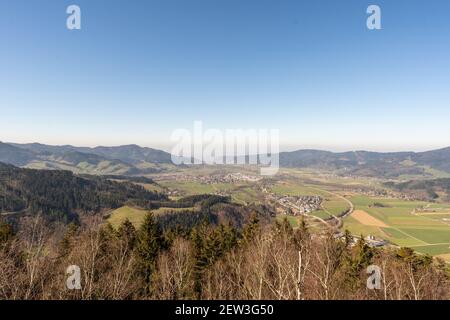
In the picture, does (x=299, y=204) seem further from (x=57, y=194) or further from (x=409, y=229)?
(x=57, y=194)

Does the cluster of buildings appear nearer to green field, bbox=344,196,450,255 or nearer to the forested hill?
green field, bbox=344,196,450,255

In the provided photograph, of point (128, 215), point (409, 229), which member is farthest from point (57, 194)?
point (409, 229)

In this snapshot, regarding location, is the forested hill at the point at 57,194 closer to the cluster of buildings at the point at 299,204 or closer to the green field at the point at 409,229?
the cluster of buildings at the point at 299,204

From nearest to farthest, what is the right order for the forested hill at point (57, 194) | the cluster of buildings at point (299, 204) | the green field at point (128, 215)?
1. the green field at point (128, 215)
2. the cluster of buildings at point (299, 204)
3. the forested hill at point (57, 194)

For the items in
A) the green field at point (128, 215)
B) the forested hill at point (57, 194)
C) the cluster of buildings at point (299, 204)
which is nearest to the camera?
the green field at point (128, 215)

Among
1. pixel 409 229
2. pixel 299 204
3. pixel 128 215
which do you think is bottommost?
pixel 409 229

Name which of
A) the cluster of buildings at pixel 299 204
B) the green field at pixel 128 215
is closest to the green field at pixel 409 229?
the cluster of buildings at pixel 299 204

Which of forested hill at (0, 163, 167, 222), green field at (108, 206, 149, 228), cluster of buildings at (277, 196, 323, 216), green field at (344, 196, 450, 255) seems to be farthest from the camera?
forested hill at (0, 163, 167, 222)

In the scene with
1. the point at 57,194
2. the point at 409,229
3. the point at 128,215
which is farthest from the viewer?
the point at 57,194

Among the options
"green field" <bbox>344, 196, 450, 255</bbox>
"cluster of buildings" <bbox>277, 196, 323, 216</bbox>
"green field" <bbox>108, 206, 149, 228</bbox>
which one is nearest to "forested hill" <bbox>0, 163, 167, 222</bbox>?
"green field" <bbox>108, 206, 149, 228</bbox>
